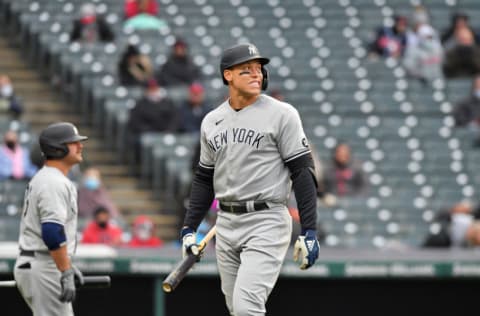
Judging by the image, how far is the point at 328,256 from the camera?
9.77m

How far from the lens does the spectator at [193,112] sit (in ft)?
45.6

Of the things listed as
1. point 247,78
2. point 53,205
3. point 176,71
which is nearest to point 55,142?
point 53,205

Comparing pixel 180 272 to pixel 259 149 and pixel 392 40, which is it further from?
pixel 392 40

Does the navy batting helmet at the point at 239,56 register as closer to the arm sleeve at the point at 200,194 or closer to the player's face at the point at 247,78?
the player's face at the point at 247,78

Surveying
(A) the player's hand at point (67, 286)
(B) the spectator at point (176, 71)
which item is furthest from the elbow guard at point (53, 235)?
(B) the spectator at point (176, 71)

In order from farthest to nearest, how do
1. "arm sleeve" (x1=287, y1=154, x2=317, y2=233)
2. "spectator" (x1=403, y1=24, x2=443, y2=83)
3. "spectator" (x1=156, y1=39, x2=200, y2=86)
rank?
1. "spectator" (x1=403, y1=24, x2=443, y2=83)
2. "spectator" (x1=156, y1=39, x2=200, y2=86)
3. "arm sleeve" (x1=287, y1=154, x2=317, y2=233)

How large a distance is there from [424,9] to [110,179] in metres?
5.48

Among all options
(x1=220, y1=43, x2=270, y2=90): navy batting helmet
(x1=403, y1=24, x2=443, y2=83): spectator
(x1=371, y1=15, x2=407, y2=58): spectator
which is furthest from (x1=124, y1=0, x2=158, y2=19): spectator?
(x1=220, y1=43, x2=270, y2=90): navy batting helmet

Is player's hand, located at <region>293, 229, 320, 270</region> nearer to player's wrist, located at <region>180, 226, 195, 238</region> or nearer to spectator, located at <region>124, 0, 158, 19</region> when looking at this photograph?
player's wrist, located at <region>180, 226, 195, 238</region>

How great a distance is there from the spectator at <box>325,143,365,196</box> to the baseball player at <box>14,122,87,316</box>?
6.36 metres

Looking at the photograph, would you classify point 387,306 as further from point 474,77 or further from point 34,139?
point 474,77

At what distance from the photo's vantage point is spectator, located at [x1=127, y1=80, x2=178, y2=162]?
13.8m

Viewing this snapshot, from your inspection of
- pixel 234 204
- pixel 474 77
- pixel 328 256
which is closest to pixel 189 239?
pixel 234 204

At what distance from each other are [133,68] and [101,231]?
3730 millimetres
